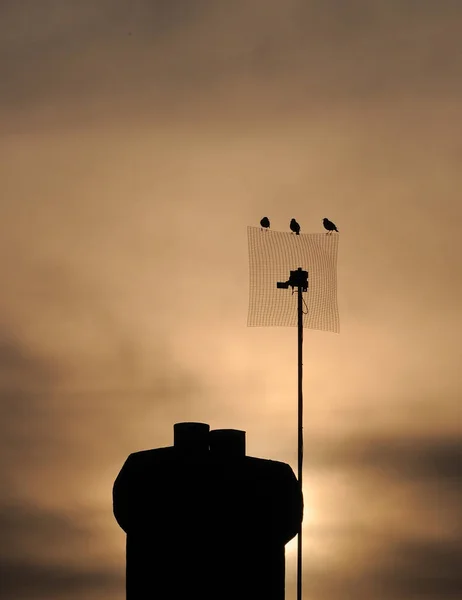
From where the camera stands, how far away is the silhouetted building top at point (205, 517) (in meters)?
13.3

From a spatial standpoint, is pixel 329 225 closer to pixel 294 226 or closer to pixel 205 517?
pixel 294 226

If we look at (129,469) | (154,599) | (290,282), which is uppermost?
(290,282)

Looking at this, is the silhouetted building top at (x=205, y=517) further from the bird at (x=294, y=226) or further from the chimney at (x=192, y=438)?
the bird at (x=294, y=226)

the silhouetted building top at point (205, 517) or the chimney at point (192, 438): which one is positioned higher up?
the chimney at point (192, 438)

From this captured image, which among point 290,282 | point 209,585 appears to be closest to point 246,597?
point 209,585

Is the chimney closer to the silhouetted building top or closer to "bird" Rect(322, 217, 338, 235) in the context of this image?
the silhouetted building top

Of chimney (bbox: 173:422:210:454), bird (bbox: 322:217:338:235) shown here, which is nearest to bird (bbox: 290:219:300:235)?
bird (bbox: 322:217:338:235)

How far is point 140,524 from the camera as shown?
1409 centimetres

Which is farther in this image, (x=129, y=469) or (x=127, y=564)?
(x=129, y=469)

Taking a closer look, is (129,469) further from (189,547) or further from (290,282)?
(290,282)

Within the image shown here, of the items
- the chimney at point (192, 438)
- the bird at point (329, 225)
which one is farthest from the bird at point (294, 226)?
the chimney at point (192, 438)

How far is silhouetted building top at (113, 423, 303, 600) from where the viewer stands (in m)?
13.3

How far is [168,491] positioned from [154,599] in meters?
1.47

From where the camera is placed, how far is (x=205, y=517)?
13742mm
